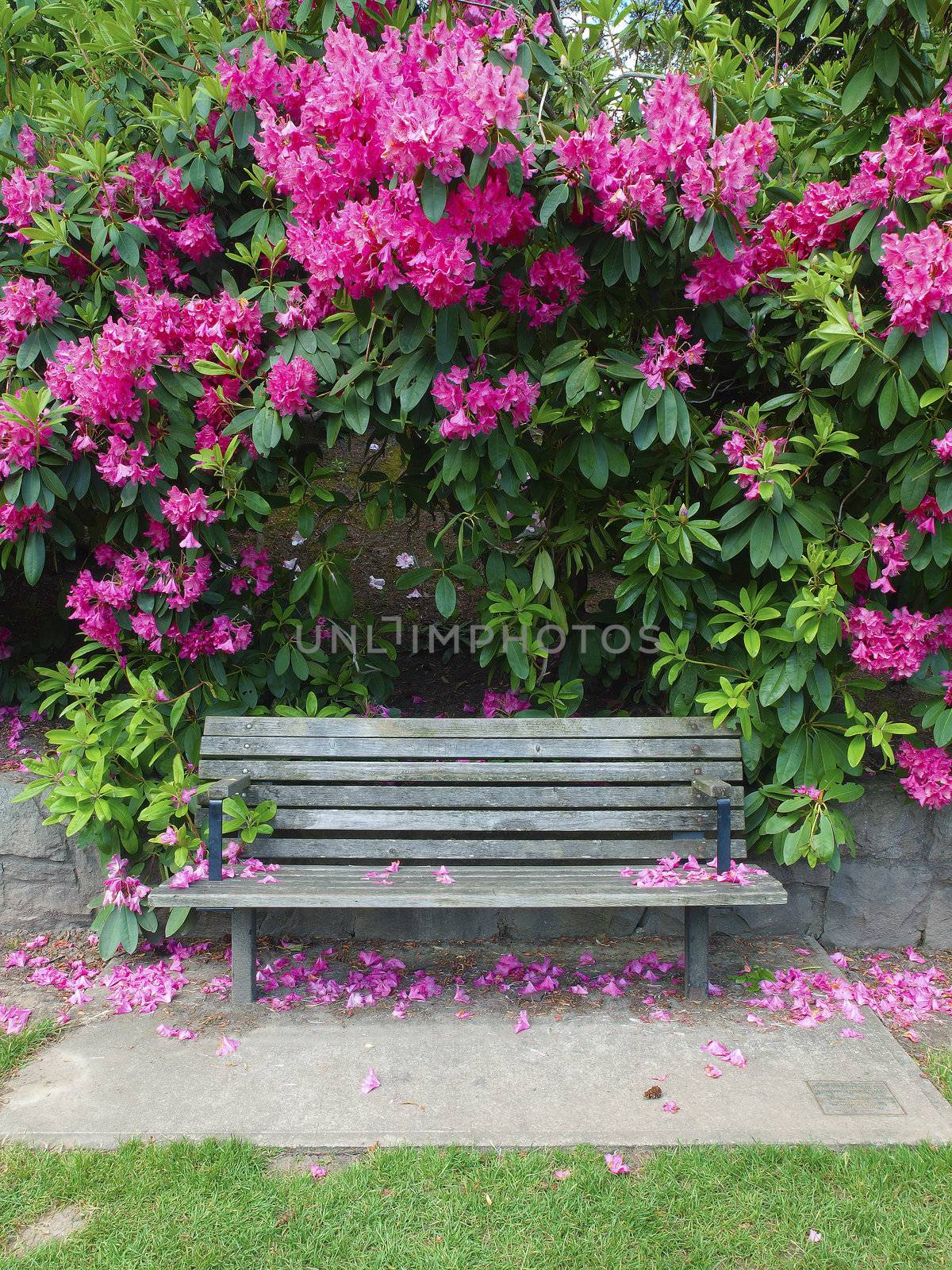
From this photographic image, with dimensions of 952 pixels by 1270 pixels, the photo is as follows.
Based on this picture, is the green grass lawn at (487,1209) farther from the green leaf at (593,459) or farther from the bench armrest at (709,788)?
the green leaf at (593,459)

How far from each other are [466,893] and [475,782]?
1.58ft

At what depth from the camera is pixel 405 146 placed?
217cm

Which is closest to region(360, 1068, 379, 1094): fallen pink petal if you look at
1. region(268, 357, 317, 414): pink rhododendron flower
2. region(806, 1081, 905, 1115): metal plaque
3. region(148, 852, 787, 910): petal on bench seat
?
region(148, 852, 787, 910): petal on bench seat

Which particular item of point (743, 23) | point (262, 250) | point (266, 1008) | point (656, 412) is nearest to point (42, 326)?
point (262, 250)

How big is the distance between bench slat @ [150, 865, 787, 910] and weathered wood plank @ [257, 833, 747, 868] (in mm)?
129

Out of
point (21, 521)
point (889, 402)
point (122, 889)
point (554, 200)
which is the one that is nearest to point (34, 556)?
point (21, 521)

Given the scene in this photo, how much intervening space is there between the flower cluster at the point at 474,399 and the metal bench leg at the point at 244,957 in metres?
1.50

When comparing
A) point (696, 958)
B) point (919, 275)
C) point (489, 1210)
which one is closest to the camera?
point (489, 1210)

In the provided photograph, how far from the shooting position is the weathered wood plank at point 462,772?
2973 mm

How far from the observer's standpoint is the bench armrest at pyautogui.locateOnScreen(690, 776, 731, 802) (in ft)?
9.36

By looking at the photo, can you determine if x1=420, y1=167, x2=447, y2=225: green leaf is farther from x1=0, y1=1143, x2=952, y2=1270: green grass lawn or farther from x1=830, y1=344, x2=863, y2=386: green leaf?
x1=0, y1=1143, x2=952, y2=1270: green grass lawn

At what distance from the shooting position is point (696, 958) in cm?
284

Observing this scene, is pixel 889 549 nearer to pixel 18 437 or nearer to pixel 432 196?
pixel 432 196

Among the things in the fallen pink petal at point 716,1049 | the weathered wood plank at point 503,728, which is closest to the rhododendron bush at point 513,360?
the weathered wood plank at point 503,728
